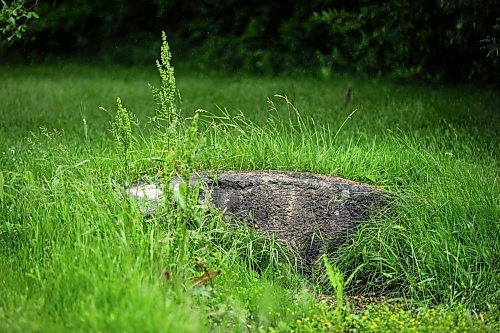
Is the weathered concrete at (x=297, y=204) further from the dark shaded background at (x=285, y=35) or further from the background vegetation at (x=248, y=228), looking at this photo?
the dark shaded background at (x=285, y=35)

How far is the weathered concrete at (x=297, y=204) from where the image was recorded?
4.77 meters

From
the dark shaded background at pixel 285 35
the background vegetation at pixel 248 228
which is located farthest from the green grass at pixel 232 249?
the dark shaded background at pixel 285 35

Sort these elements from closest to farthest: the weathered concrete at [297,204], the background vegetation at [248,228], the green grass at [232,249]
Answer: the green grass at [232,249], the background vegetation at [248,228], the weathered concrete at [297,204]

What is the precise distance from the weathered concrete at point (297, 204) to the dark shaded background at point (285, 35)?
4037 mm

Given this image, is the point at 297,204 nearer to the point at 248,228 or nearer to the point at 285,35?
the point at 248,228

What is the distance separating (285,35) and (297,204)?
23.9 ft

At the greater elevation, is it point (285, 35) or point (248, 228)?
point (285, 35)

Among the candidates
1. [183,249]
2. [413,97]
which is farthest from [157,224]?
[413,97]

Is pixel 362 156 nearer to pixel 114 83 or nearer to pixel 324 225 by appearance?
pixel 324 225

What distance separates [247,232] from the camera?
184 inches

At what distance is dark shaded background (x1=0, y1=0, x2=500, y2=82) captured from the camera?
391 inches

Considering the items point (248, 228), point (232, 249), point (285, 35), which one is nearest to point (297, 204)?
point (248, 228)

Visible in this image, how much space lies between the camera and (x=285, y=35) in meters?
11.8

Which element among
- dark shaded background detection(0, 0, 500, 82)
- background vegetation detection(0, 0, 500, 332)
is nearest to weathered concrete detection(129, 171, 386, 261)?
background vegetation detection(0, 0, 500, 332)
